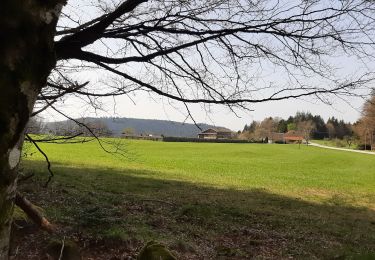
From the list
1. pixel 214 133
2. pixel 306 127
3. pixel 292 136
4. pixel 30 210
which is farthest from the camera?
pixel 292 136

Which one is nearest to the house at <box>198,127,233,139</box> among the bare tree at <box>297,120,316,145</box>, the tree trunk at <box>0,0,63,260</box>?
the tree trunk at <box>0,0,63,260</box>

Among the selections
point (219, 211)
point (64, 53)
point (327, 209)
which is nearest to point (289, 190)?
point (327, 209)

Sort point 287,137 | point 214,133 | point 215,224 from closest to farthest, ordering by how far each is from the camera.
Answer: point 215,224 → point 214,133 → point 287,137

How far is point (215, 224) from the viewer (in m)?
10.7

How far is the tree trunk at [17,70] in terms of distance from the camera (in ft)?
5.06

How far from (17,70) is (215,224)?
9.59 metres

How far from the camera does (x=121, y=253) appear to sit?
6.98 metres

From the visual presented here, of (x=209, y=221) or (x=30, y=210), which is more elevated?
(x=30, y=210)

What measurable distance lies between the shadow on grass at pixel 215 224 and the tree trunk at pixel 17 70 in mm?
6014

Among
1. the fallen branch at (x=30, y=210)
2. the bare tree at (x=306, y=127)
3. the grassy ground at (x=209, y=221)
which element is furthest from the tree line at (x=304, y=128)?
the fallen branch at (x=30, y=210)

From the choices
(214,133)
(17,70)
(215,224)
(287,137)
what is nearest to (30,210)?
(17,70)

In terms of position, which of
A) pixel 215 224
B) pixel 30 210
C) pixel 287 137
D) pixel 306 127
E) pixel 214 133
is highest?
pixel 306 127

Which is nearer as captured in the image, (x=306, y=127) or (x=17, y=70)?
(x=17, y=70)

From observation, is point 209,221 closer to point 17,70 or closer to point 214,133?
point 17,70
